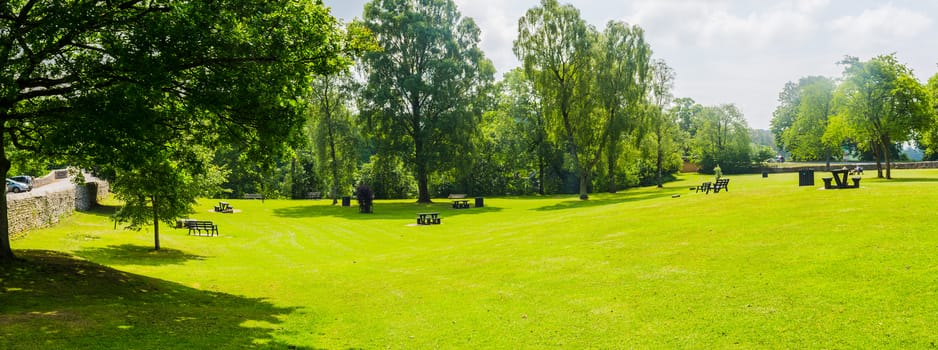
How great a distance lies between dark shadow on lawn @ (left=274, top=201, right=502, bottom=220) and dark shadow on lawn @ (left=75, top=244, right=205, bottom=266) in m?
21.4

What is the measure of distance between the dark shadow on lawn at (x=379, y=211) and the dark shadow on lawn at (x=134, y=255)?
2143cm

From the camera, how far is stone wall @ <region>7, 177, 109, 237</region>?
27.7 metres

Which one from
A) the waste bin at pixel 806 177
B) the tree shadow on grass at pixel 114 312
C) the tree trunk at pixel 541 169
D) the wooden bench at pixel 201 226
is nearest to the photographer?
the tree shadow on grass at pixel 114 312

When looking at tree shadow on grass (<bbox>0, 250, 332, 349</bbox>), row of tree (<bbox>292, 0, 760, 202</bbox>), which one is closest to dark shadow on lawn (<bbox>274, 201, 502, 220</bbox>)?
row of tree (<bbox>292, 0, 760, 202</bbox>)

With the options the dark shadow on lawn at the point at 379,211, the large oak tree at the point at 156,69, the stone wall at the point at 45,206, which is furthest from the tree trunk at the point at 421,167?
the large oak tree at the point at 156,69

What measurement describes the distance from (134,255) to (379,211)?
30.8 meters

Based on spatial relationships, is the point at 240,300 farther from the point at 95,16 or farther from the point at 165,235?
the point at 165,235

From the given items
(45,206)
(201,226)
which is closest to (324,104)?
(201,226)

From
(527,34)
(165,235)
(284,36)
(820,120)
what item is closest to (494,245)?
(284,36)

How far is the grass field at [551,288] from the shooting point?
11688mm

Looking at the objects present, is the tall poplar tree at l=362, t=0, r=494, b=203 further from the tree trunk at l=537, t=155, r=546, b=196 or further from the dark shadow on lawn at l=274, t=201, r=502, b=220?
the tree trunk at l=537, t=155, r=546, b=196

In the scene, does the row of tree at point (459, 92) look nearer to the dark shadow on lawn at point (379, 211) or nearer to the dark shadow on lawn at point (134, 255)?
the dark shadow on lawn at point (379, 211)

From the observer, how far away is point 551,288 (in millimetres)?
16859

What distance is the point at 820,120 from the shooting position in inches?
3420
